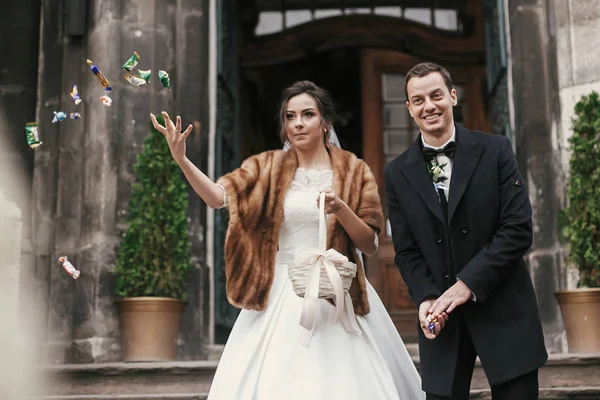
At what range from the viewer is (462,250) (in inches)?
119

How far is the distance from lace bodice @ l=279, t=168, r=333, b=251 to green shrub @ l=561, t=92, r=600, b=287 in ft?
9.77

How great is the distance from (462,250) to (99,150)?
4749mm

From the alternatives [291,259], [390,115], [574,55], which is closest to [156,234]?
[291,259]

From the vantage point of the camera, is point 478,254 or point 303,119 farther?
point 303,119

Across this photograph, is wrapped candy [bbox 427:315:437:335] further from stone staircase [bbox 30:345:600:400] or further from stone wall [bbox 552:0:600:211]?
stone wall [bbox 552:0:600:211]

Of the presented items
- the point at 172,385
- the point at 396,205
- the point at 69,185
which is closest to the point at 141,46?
the point at 69,185

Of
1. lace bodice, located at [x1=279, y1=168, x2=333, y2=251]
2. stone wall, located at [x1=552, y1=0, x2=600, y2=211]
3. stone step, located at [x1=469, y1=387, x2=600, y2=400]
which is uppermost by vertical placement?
stone wall, located at [x1=552, y1=0, x2=600, y2=211]

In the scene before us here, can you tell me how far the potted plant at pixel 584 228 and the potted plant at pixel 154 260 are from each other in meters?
2.86

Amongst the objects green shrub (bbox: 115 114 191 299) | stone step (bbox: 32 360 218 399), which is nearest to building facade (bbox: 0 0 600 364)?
green shrub (bbox: 115 114 191 299)

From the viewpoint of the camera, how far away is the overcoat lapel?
9.82 feet

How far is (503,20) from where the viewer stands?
25.0 ft

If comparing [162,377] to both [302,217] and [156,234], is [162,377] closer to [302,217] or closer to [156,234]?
[156,234]

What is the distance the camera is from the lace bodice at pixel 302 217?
3.93 m

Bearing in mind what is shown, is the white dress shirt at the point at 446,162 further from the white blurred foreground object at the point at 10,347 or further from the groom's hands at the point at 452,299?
the white blurred foreground object at the point at 10,347
